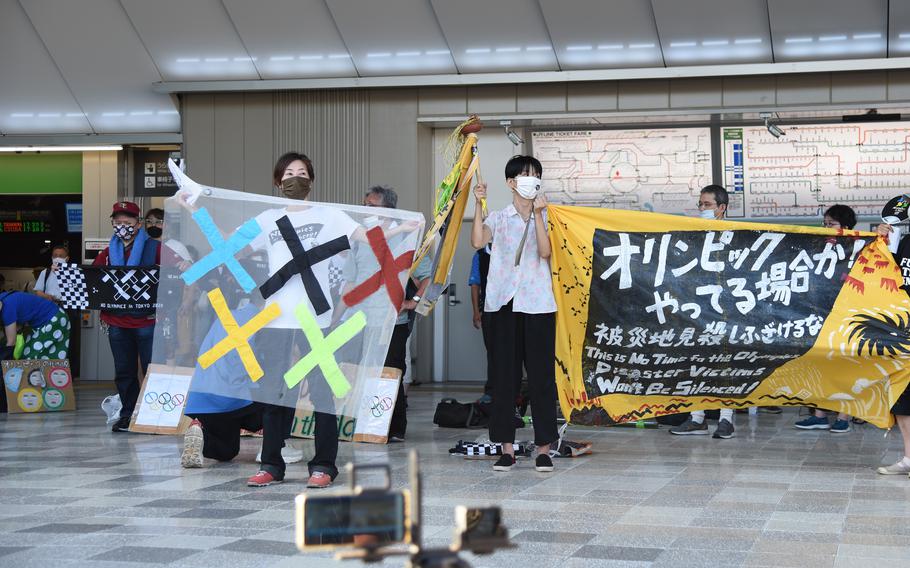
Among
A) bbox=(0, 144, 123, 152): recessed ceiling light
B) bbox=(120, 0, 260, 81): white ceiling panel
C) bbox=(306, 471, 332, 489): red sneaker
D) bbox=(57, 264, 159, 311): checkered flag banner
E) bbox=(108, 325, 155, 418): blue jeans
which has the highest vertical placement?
bbox=(120, 0, 260, 81): white ceiling panel

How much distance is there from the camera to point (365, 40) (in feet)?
39.9

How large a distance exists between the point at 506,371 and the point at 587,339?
77cm

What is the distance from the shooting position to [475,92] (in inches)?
490

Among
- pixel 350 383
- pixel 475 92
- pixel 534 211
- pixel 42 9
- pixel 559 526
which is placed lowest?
pixel 559 526

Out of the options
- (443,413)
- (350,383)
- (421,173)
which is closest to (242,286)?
(350,383)

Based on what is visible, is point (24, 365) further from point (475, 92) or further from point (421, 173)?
point (475, 92)

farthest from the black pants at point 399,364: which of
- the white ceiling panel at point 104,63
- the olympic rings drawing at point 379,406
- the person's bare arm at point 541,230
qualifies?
the white ceiling panel at point 104,63

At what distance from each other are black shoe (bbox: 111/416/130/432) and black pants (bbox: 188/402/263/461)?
88.3 inches

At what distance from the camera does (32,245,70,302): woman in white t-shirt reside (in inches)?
400

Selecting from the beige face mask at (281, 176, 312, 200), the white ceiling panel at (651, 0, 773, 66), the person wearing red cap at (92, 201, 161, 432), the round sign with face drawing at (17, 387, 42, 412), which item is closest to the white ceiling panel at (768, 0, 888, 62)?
the white ceiling panel at (651, 0, 773, 66)

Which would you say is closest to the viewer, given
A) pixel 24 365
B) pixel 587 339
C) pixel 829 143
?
pixel 587 339

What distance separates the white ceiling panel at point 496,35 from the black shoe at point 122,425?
5.67m

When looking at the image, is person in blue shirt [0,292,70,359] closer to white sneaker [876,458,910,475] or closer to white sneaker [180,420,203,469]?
white sneaker [180,420,203,469]

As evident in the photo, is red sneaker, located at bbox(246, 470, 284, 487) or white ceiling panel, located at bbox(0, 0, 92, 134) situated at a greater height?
white ceiling panel, located at bbox(0, 0, 92, 134)
